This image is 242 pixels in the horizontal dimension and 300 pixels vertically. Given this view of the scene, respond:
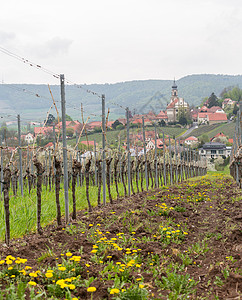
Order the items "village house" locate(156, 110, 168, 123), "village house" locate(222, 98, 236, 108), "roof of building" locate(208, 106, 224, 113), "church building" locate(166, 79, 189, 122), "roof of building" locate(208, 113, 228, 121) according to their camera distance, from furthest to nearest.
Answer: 1. "village house" locate(222, 98, 236, 108)
2. "roof of building" locate(208, 106, 224, 113)
3. "roof of building" locate(208, 113, 228, 121)
4. "church building" locate(166, 79, 189, 122)
5. "village house" locate(156, 110, 168, 123)

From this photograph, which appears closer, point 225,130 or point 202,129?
point 225,130

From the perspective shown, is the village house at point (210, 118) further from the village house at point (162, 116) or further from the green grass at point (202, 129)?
the village house at point (162, 116)

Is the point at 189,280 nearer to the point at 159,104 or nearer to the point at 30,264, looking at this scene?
the point at 30,264

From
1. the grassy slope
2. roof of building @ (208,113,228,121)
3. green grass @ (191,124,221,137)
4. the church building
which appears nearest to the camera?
the grassy slope

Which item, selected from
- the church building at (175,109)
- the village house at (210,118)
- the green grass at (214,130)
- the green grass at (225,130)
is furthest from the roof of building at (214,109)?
the green grass at (225,130)

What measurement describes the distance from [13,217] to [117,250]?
12.4 feet

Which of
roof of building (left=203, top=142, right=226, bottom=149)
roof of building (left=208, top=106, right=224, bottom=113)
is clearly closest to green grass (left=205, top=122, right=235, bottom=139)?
roof of building (left=203, top=142, right=226, bottom=149)

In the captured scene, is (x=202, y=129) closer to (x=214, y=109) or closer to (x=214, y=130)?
(x=214, y=130)

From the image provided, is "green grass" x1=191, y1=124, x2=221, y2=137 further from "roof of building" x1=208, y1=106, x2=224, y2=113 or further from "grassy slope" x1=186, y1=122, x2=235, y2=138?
"roof of building" x1=208, y1=106, x2=224, y2=113

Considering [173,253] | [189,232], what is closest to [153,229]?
[189,232]

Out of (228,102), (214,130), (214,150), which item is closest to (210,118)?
(214,130)

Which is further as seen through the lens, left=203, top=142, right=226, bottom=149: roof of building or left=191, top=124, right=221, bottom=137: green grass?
left=191, top=124, right=221, bottom=137: green grass

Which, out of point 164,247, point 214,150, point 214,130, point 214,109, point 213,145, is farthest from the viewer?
point 214,109

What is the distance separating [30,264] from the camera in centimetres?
537
